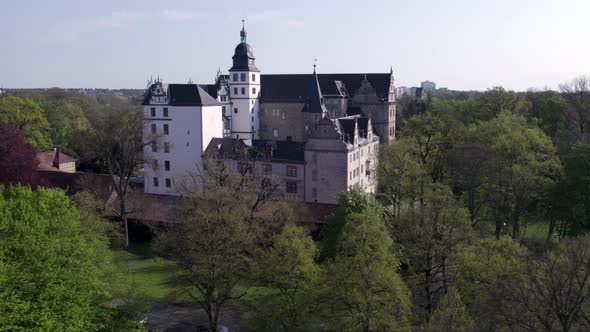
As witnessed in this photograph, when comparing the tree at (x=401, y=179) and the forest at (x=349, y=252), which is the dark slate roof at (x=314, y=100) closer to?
the forest at (x=349, y=252)

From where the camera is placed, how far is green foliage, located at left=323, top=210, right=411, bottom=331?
2123 centimetres

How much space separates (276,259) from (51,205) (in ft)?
38.1

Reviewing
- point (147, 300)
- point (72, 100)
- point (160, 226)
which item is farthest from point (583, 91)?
point (72, 100)

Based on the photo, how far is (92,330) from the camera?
19000 mm

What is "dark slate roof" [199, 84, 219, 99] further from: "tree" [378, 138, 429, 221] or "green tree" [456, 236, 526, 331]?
"green tree" [456, 236, 526, 331]

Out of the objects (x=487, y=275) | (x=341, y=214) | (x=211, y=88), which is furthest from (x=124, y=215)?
(x=487, y=275)

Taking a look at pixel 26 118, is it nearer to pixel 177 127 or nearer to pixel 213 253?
pixel 177 127

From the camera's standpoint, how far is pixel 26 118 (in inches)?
2267

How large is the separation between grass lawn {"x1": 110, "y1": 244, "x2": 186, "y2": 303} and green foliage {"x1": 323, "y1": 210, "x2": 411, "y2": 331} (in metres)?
8.48

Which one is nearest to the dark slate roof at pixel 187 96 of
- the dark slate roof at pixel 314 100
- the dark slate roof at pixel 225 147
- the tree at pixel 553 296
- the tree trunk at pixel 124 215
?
the dark slate roof at pixel 225 147

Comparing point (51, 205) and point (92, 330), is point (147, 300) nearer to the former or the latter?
point (51, 205)

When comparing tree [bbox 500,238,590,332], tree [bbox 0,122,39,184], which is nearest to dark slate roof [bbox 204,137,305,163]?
tree [bbox 0,122,39,184]

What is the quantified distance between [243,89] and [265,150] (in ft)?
48.7

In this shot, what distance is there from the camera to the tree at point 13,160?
36.7 metres
